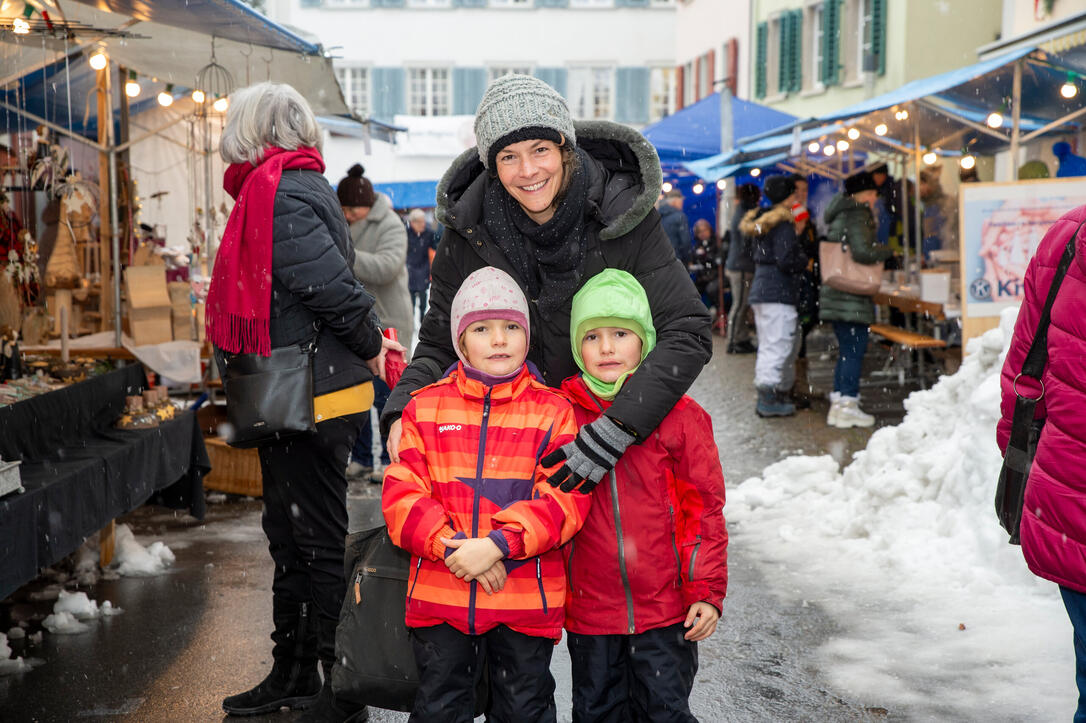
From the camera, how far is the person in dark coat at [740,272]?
12.4 metres

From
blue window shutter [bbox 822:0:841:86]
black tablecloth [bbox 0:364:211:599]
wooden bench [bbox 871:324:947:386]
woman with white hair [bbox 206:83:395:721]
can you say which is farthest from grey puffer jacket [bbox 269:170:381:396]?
blue window shutter [bbox 822:0:841:86]

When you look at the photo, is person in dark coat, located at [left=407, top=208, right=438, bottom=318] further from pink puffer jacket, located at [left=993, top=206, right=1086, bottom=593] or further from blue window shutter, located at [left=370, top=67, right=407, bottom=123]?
blue window shutter, located at [left=370, top=67, right=407, bottom=123]

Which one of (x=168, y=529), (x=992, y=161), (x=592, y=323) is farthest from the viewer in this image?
(x=992, y=161)

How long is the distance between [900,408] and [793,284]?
5.50 feet

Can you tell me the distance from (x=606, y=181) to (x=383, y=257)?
14.9ft

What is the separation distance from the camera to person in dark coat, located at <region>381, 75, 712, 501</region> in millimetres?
2857

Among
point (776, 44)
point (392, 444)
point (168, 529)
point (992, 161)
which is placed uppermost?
point (776, 44)

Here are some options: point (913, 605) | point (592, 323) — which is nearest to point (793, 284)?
point (913, 605)

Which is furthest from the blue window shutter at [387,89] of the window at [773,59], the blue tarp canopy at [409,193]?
the window at [773,59]

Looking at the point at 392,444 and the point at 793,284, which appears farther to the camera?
the point at 793,284

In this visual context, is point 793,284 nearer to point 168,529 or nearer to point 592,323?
point 168,529

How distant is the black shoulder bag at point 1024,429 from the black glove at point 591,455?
115 cm

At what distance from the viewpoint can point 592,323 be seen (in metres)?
2.94

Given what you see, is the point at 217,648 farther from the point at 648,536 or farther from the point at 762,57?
the point at 762,57
